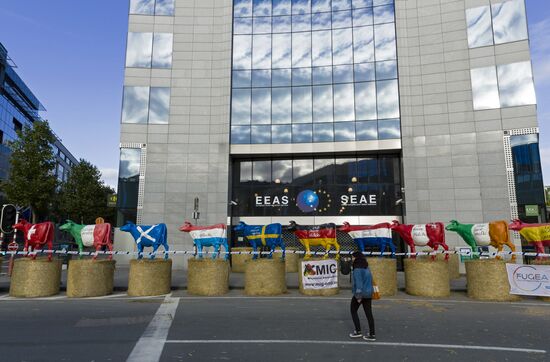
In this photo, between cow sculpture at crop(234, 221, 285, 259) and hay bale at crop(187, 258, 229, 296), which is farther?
cow sculpture at crop(234, 221, 285, 259)

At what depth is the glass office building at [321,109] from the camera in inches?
958

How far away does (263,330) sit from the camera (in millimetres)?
8094

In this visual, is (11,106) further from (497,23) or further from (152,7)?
(497,23)

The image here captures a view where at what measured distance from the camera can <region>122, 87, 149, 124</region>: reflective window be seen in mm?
27172

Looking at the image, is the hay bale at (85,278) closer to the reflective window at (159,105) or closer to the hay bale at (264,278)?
the hay bale at (264,278)

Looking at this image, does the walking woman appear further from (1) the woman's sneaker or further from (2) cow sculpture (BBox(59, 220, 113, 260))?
(2) cow sculpture (BBox(59, 220, 113, 260))

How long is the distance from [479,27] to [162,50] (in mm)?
23495

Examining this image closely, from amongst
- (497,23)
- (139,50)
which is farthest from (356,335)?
(139,50)

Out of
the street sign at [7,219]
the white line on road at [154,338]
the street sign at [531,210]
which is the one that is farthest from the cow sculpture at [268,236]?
the street sign at [531,210]

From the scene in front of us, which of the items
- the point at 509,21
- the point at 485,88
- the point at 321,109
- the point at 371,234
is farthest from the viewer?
the point at 321,109

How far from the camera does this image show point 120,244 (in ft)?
86.7

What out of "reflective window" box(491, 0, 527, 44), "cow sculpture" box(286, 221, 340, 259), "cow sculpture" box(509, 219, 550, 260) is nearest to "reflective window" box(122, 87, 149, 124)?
"cow sculpture" box(286, 221, 340, 259)

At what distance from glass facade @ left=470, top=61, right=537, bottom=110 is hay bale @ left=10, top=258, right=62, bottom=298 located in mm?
26282

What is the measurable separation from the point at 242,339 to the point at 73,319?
4842 mm
